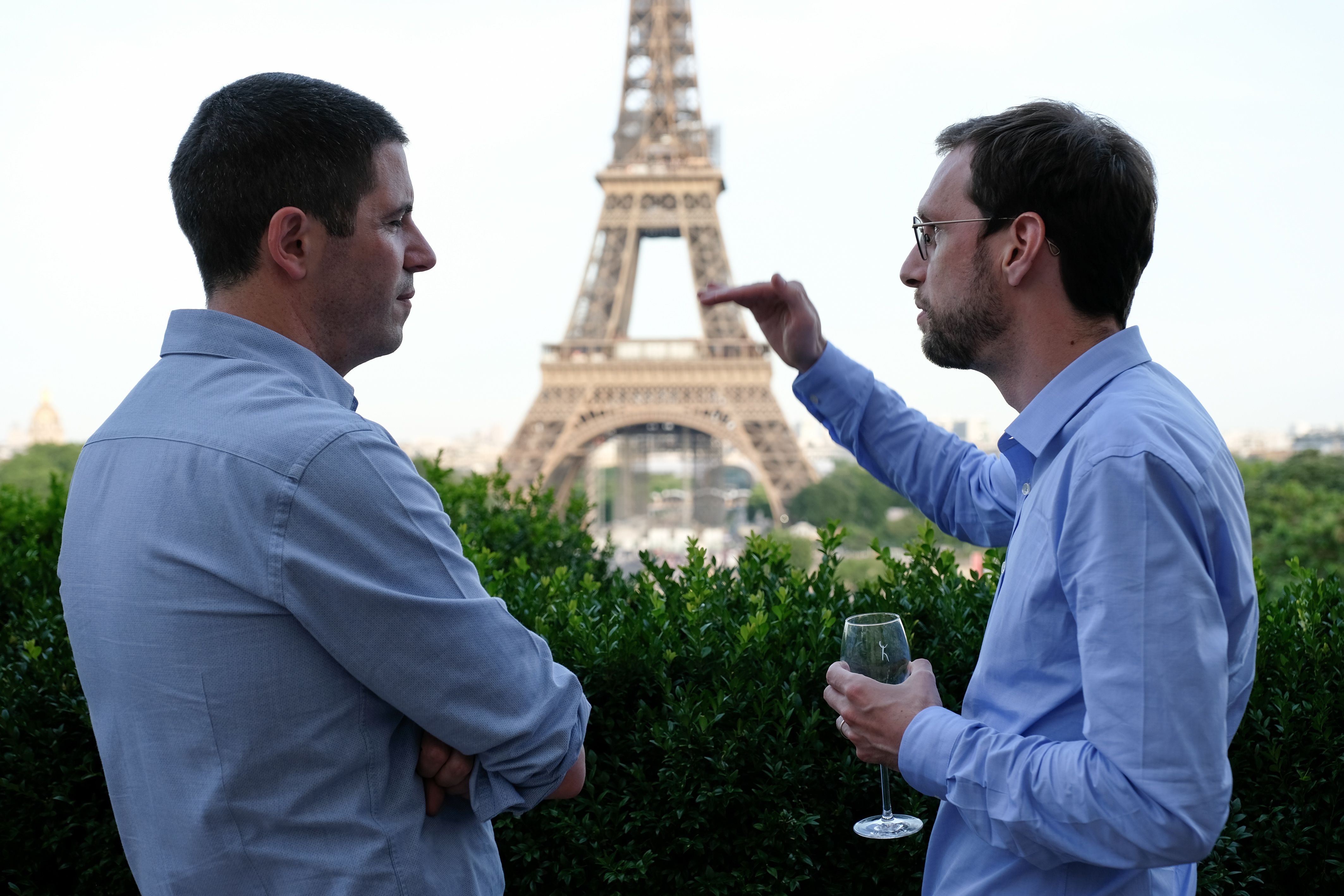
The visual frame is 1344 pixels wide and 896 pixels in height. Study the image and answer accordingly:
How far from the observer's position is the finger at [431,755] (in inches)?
59.2

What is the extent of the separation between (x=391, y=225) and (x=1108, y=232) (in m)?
1.19

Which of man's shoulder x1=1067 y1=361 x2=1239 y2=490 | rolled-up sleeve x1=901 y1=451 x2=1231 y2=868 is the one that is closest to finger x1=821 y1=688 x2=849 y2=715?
rolled-up sleeve x1=901 y1=451 x2=1231 y2=868

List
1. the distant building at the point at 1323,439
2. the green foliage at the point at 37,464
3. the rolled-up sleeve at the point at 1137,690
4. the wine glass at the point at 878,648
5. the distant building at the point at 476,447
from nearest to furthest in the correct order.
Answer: the rolled-up sleeve at the point at 1137,690 → the wine glass at the point at 878,648 → the green foliage at the point at 37,464 → the distant building at the point at 476,447 → the distant building at the point at 1323,439

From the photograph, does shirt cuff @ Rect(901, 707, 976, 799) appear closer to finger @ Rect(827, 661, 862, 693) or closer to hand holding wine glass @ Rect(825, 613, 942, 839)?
hand holding wine glass @ Rect(825, 613, 942, 839)

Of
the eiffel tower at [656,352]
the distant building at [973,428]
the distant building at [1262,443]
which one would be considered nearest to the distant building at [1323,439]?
the distant building at [1262,443]

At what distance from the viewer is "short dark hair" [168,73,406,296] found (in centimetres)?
157

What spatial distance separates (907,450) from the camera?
8.16 ft

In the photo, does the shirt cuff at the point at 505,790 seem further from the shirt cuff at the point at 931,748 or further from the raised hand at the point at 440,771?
the shirt cuff at the point at 931,748

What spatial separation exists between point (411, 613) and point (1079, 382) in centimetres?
111

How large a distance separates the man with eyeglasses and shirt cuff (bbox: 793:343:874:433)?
0.55 meters

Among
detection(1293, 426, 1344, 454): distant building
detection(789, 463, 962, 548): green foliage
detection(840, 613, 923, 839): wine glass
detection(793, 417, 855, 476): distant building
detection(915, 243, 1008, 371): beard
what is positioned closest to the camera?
detection(915, 243, 1008, 371): beard

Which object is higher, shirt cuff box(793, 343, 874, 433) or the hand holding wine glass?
shirt cuff box(793, 343, 874, 433)

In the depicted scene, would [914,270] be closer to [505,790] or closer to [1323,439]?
[505,790]

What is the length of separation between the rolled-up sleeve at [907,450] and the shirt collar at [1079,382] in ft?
2.21
